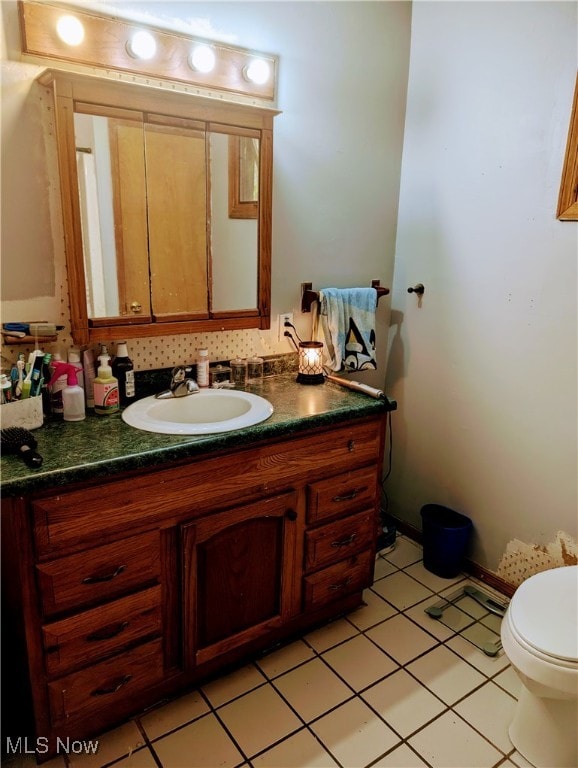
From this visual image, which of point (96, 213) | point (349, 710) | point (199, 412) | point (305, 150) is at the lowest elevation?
point (349, 710)

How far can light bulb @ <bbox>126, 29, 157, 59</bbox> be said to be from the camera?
59.7 inches

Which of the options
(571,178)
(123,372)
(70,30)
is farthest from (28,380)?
(571,178)

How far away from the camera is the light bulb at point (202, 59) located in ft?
5.33

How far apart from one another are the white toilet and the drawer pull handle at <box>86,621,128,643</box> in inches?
40.6

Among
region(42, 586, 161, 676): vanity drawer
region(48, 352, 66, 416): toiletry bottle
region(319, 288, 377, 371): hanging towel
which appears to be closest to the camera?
region(42, 586, 161, 676): vanity drawer

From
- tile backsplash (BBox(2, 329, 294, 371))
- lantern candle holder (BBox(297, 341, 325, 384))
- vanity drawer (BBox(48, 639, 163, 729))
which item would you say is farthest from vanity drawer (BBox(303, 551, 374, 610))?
tile backsplash (BBox(2, 329, 294, 371))

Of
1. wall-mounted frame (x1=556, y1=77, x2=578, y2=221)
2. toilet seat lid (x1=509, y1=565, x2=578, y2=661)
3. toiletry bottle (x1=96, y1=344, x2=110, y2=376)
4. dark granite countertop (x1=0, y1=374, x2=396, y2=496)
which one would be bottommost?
toilet seat lid (x1=509, y1=565, x2=578, y2=661)

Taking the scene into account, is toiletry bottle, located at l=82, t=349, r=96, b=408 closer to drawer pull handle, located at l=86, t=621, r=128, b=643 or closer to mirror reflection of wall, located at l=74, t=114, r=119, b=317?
mirror reflection of wall, located at l=74, t=114, r=119, b=317

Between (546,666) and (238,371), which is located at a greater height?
(238,371)

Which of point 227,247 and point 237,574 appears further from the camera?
point 227,247

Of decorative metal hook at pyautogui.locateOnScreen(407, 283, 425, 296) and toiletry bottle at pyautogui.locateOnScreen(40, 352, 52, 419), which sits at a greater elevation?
decorative metal hook at pyautogui.locateOnScreen(407, 283, 425, 296)

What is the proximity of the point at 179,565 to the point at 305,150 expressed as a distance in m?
1.52

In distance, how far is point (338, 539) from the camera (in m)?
1.81

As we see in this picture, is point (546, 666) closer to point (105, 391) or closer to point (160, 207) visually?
point (105, 391)
